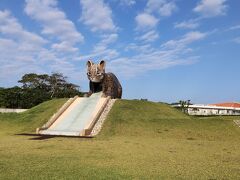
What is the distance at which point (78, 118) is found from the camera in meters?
27.7

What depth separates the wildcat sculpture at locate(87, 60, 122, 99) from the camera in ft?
107

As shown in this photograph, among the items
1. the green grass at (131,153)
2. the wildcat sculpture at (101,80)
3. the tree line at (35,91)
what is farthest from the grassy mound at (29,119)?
the tree line at (35,91)

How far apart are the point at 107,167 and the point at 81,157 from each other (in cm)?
242

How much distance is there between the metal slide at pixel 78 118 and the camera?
24897 mm

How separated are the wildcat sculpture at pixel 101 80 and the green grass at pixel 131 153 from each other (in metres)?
4.93

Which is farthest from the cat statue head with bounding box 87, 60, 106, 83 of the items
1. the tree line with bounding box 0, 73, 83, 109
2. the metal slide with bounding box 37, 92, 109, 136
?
the tree line with bounding box 0, 73, 83, 109

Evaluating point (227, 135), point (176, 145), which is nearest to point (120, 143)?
point (176, 145)

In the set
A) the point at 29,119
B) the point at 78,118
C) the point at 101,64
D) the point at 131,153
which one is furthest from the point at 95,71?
the point at 131,153

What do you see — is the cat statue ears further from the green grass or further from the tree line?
the tree line

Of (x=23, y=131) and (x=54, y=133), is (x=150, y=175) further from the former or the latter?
(x=23, y=131)

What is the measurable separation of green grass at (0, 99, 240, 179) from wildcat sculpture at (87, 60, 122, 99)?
4927mm

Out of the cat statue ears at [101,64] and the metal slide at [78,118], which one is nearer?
the metal slide at [78,118]

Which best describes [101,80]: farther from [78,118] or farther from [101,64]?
[78,118]

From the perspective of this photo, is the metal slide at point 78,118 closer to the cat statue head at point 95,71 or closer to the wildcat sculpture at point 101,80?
the wildcat sculpture at point 101,80
